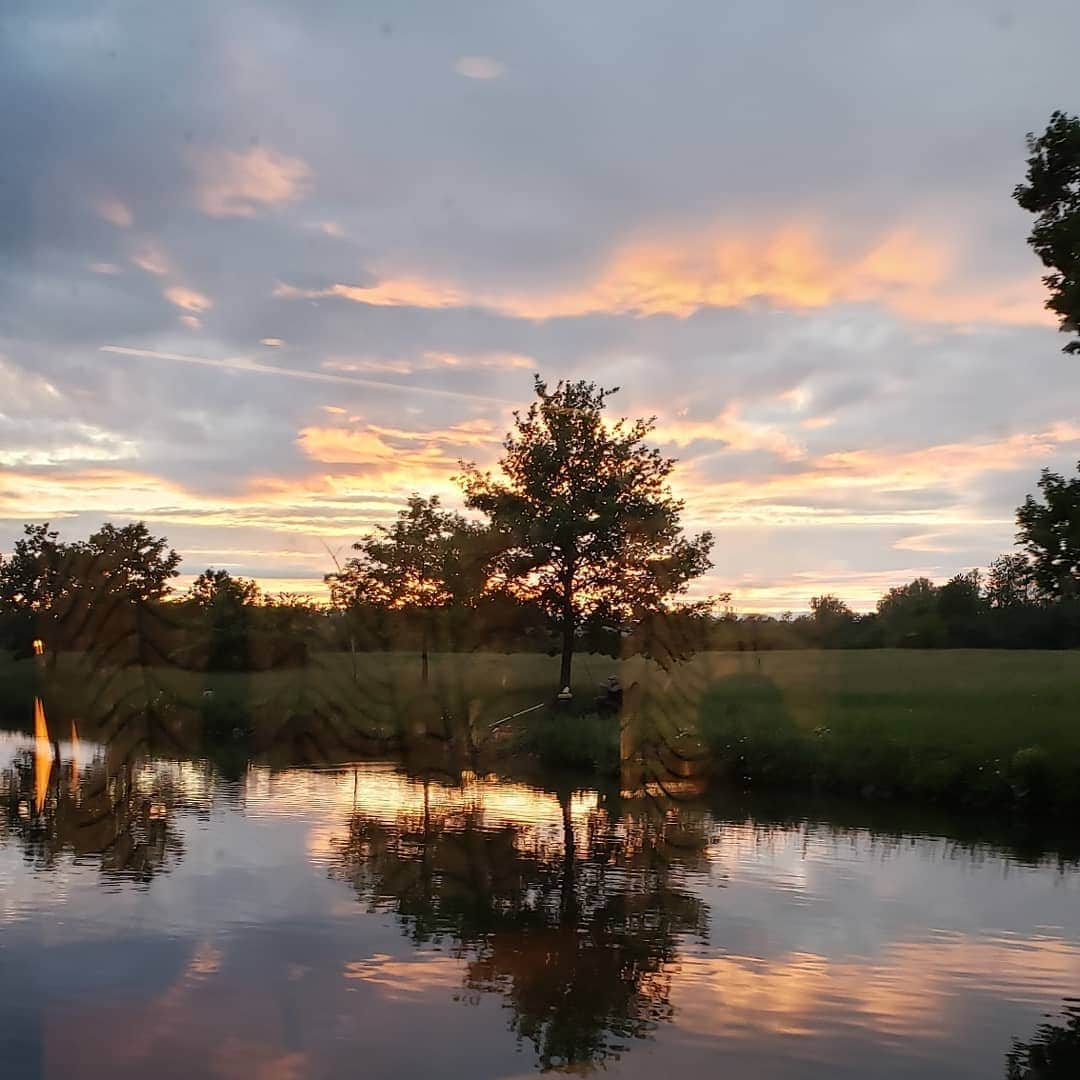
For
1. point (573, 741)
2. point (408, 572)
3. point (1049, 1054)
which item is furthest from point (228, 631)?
point (1049, 1054)

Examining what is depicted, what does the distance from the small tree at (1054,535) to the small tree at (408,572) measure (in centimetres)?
2999

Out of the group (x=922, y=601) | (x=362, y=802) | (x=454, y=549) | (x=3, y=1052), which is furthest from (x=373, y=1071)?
(x=922, y=601)

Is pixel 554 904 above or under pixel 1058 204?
under

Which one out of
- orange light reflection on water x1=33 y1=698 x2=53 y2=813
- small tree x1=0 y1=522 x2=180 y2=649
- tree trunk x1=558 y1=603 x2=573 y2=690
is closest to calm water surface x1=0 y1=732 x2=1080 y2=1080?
orange light reflection on water x1=33 y1=698 x2=53 y2=813

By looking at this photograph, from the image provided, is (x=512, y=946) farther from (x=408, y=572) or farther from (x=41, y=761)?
(x=408, y=572)

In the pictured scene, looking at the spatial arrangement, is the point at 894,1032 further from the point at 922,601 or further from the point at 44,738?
the point at 922,601

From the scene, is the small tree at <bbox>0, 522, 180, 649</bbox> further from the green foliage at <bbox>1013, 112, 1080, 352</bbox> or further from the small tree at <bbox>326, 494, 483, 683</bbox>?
the green foliage at <bbox>1013, 112, 1080, 352</bbox>

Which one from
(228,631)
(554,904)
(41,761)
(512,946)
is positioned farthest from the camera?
(228,631)

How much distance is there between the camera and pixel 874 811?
947 inches

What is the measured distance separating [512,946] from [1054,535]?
557 inches

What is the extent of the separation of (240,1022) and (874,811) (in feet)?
56.1

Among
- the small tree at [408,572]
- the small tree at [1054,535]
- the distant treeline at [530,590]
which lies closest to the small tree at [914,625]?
the distant treeline at [530,590]

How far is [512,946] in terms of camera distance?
514 inches

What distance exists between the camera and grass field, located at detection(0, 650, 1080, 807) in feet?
81.4
